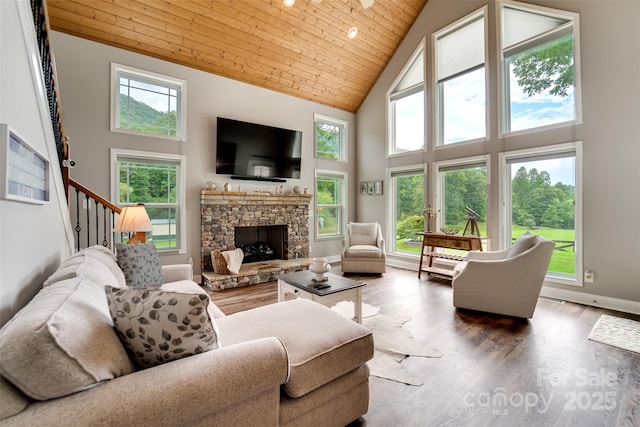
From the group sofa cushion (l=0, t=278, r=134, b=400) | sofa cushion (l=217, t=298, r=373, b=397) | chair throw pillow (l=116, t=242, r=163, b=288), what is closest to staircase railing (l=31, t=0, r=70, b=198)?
chair throw pillow (l=116, t=242, r=163, b=288)

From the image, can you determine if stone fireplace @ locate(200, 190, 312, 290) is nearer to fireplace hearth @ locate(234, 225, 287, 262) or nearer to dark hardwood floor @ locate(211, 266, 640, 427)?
fireplace hearth @ locate(234, 225, 287, 262)

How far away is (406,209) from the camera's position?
5785 millimetres

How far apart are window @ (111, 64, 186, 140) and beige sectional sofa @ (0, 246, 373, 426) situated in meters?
3.15

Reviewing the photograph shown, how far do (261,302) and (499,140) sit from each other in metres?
4.19

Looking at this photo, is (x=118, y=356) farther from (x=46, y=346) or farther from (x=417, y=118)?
(x=417, y=118)

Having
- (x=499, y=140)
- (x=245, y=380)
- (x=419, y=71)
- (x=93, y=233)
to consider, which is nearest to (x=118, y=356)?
(x=245, y=380)

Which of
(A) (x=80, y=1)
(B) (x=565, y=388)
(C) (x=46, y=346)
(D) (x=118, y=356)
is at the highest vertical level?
(A) (x=80, y=1)

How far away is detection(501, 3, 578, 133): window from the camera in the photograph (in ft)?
12.4

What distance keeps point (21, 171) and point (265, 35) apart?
4.15m

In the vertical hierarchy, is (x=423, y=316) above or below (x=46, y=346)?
below

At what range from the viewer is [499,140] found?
4.37 meters

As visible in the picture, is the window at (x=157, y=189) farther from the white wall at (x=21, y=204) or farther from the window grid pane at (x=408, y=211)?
the window grid pane at (x=408, y=211)

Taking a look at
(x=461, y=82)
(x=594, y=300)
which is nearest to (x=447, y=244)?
(x=594, y=300)

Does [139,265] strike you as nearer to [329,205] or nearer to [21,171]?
[21,171]
